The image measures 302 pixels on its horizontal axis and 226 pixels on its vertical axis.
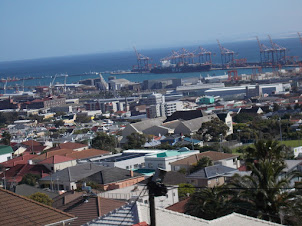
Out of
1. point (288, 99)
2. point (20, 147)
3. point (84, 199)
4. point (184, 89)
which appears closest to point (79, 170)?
point (84, 199)

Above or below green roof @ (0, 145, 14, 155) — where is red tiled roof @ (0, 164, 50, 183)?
above

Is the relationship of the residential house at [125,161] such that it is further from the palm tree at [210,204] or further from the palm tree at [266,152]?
the palm tree at [210,204]

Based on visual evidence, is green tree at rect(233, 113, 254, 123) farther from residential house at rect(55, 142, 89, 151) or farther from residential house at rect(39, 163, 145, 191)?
residential house at rect(39, 163, 145, 191)

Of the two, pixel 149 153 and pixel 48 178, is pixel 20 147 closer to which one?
pixel 149 153

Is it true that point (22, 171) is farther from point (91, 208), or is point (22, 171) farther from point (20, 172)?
point (91, 208)

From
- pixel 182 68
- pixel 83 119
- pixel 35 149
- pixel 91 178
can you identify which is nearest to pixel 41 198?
pixel 91 178

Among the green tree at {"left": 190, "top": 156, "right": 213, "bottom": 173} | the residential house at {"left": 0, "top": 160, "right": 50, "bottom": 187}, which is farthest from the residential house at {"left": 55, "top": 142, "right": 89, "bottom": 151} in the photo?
the green tree at {"left": 190, "top": 156, "right": 213, "bottom": 173}

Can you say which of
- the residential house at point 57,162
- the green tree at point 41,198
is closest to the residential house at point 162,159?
the residential house at point 57,162
